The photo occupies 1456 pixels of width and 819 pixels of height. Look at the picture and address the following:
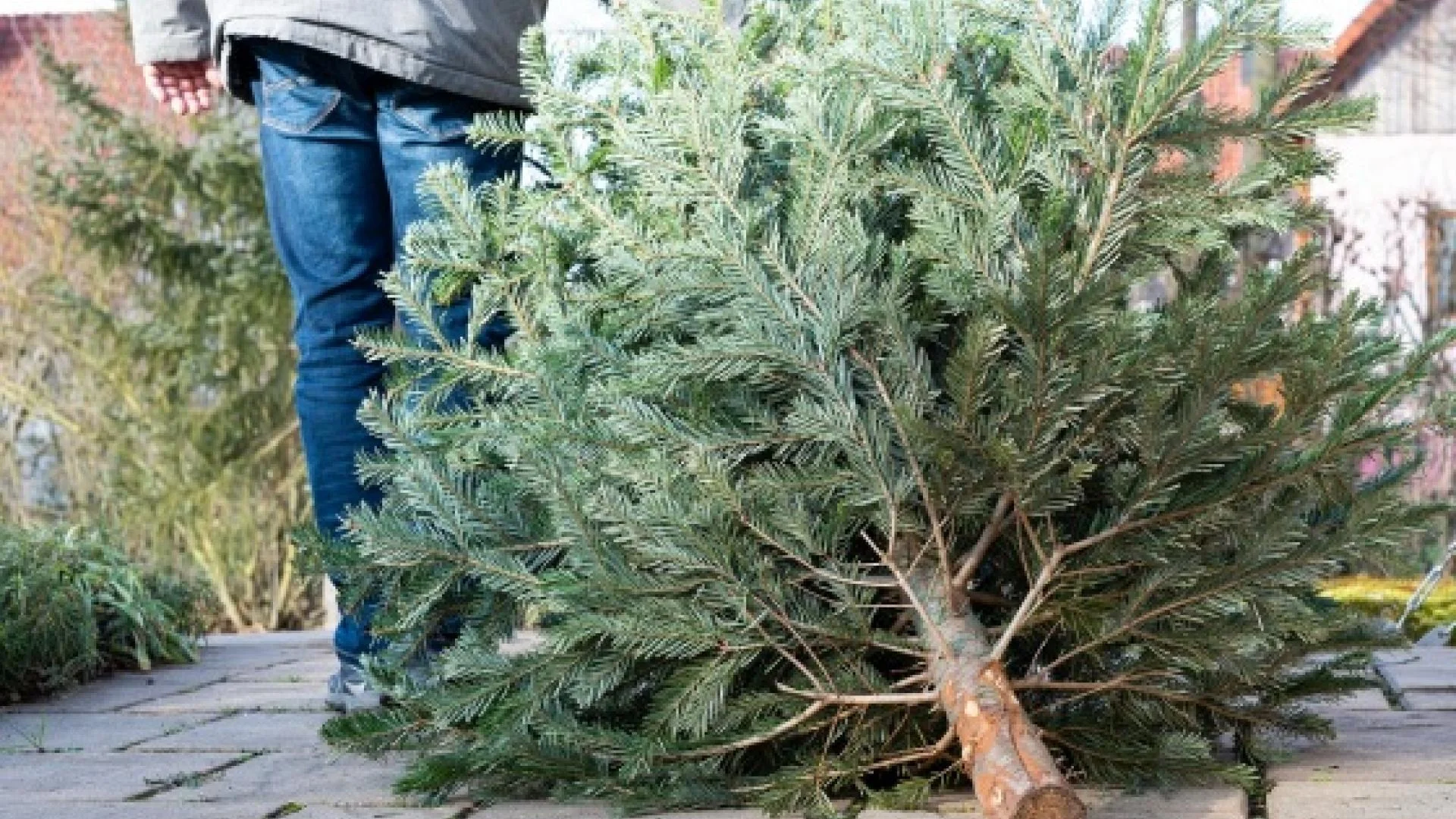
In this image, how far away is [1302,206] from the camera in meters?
2.47

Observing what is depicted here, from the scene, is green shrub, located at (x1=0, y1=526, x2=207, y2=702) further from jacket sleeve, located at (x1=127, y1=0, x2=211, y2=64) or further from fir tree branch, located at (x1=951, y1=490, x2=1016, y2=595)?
fir tree branch, located at (x1=951, y1=490, x2=1016, y2=595)

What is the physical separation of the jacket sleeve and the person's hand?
34mm

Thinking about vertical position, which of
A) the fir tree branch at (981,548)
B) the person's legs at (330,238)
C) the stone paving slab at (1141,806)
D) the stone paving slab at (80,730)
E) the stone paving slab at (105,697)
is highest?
the person's legs at (330,238)

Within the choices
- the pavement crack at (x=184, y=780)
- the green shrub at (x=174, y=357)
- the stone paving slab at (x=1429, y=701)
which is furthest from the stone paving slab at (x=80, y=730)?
the green shrub at (x=174, y=357)

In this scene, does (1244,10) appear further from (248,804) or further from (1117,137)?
(248,804)

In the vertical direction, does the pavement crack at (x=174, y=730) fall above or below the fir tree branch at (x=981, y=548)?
below

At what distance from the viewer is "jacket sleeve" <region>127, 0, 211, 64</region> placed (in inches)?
135

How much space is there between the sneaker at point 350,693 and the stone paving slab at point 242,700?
17cm

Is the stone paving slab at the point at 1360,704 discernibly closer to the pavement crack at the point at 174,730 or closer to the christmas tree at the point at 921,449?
the christmas tree at the point at 921,449

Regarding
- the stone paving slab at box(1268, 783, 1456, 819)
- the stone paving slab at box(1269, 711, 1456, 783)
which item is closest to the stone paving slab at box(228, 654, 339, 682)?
the stone paving slab at box(1269, 711, 1456, 783)

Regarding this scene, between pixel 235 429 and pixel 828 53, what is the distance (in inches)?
237

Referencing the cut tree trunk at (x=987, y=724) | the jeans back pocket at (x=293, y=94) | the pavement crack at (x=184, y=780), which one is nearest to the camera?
the cut tree trunk at (x=987, y=724)

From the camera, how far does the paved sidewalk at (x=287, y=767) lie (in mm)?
2316

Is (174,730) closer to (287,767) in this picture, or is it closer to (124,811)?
(287,767)
